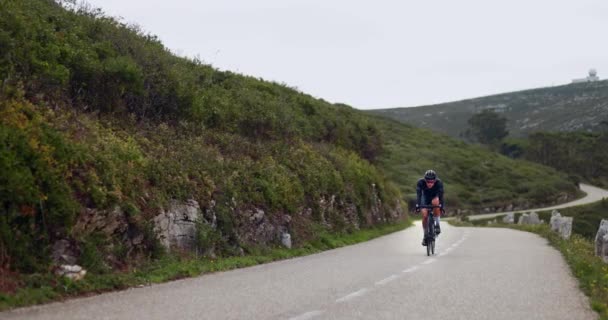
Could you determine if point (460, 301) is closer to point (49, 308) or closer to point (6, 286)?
point (49, 308)

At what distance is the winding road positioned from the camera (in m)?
8.06

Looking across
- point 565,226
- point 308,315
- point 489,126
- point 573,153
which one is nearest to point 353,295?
point 308,315

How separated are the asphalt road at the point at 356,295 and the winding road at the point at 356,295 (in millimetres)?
13

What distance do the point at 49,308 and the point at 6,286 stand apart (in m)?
0.82

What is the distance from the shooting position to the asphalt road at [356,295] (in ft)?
26.5

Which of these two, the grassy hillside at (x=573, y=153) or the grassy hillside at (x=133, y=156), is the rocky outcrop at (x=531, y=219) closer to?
the grassy hillside at (x=133, y=156)

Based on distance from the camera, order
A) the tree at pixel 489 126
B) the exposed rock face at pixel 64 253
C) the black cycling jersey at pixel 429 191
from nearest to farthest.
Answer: the exposed rock face at pixel 64 253 → the black cycling jersey at pixel 429 191 → the tree at pixel 489 126

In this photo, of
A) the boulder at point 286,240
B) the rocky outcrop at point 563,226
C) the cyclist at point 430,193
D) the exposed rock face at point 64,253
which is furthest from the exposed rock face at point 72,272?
the rocky outcrop at point 563,226

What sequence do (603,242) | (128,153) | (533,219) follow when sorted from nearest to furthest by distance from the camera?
(128,153) < (603,242) < (533,219)

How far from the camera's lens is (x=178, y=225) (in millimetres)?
13883

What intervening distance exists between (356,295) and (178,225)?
17.6 ft

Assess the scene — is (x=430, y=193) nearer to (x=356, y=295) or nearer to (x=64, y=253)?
(x=356, y=295)

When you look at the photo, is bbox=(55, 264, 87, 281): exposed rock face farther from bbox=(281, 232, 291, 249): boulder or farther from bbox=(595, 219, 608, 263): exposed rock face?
bbox=(595, 219, 608, 263): exposed rock face

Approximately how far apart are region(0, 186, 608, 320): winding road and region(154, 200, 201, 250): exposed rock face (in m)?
1.28
